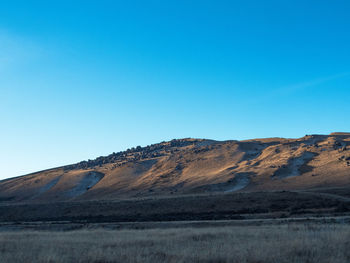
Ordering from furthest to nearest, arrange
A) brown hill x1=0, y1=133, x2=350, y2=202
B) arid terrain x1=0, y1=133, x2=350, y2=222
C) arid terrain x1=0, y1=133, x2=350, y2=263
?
1. brown hill x1=0, y1=133, x2=350, y2=202
2. arid terrain x1=0, y1=133, x2=350, y2=222
3. arid terrain x1=0, y1=133, x2=350, y2=263

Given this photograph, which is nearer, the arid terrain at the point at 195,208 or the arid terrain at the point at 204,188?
the arid terrain at the point at 195,208

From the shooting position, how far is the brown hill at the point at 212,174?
230ft

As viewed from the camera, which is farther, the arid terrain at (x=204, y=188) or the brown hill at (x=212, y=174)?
the brown hill at (x=212, y=174)

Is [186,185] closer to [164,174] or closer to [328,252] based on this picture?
[164,174]

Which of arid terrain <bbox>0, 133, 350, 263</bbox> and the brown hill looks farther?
the brown hill

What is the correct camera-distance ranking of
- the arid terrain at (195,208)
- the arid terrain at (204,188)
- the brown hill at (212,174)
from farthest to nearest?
1. the brown hill at (212,174)
2. the arid terrain at (204,188)
3. the arid terrain at (195,208)

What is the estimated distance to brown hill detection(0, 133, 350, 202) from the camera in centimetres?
7019

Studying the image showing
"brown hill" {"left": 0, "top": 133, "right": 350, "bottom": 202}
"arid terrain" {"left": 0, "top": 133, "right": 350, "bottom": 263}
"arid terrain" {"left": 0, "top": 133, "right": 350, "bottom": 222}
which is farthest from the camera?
"brown hill" {"left": 0, "top": 133, "right": 350, "bottom": 202}

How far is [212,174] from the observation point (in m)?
85.0

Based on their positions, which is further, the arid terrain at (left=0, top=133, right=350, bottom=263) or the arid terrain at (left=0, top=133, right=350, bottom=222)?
the arid terrain at (left=0, top=133, right=350, bottom=222)

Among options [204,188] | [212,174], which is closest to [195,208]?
[204,188]

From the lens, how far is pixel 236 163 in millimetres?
94000

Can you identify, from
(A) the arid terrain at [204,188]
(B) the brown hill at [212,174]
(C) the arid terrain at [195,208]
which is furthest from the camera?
(B) the brown hill at [212,174]

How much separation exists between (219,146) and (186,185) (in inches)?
1507
